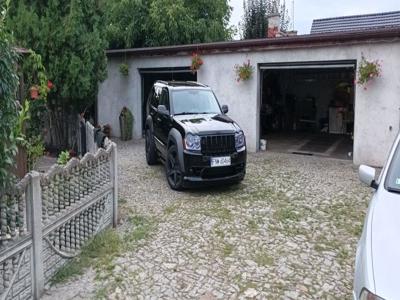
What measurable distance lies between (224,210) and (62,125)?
702 cm

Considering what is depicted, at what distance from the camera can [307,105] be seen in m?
18.4

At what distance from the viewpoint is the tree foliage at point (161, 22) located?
59.4 feet

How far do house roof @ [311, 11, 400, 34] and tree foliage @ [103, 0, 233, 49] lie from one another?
198 inches

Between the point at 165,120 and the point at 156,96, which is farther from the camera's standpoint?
the point at 156,96

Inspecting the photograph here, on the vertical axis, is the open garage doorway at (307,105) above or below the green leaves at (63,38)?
below

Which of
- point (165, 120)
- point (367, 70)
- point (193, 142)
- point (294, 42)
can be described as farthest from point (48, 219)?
point (294, 42)

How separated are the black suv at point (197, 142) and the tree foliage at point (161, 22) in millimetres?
9970

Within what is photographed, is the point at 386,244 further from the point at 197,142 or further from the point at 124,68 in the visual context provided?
the point at 124,68

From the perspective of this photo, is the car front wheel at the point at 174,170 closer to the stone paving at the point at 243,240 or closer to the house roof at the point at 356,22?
the stone paving at the point at 243,240

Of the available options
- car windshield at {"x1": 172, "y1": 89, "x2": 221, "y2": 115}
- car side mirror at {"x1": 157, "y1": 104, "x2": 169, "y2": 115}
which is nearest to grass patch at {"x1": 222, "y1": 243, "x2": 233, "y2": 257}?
car windshield at {"x1": 172, "y1": 89, "x2": 221, "y2": 115}

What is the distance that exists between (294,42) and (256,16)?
1525 centimetres

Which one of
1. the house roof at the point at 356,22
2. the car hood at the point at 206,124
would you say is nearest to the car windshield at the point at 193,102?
the car hood at the point at 206,124

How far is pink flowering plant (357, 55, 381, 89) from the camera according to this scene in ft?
32.7

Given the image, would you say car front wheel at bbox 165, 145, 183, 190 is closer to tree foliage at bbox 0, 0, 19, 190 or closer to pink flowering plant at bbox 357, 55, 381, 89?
tree foliage at bbox 0, 0, 19, 190
